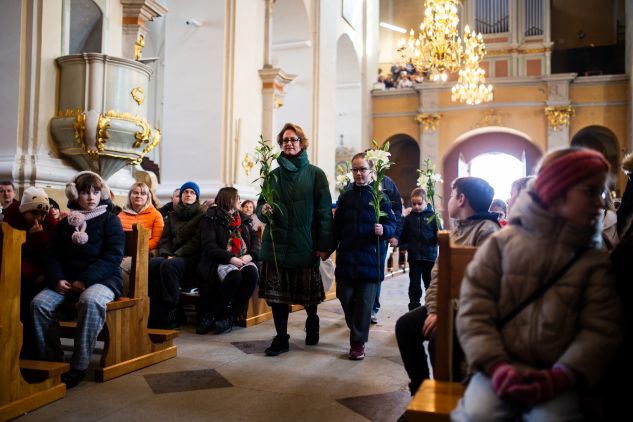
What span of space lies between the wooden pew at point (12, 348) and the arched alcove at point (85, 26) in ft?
14.9

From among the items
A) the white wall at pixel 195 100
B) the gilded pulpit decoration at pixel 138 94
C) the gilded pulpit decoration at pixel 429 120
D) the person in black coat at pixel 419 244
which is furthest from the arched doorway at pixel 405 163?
the gilded pulpit decoration at pixel 138 94

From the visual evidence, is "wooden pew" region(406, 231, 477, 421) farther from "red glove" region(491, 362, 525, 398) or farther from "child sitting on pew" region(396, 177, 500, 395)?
"child sitting on pew" region(396, 177, 500, 395)

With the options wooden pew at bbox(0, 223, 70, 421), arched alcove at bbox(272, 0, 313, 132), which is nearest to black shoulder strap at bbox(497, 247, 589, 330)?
wooden pew at bbox(0, 223, 70, 421)

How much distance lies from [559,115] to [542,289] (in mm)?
16146

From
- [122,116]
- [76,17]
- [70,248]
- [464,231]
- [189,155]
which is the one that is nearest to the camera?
[464,231]

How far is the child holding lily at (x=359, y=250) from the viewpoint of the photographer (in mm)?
4227

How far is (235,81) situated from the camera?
28.3ft

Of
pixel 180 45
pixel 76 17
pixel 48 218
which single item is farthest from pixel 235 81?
pixel 48 218

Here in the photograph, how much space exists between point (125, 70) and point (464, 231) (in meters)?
4.47

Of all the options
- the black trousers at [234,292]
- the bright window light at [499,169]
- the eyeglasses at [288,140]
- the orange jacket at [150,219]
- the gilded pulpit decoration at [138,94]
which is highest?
the bright window light at [499,169]

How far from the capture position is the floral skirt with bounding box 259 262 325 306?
424 centimetres

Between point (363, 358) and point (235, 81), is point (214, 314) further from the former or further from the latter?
point (235, 81)

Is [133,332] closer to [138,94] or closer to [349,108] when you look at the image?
[138,94]

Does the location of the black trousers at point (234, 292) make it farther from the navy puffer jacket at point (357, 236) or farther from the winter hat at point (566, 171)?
the winter hat at point (566, 171)
